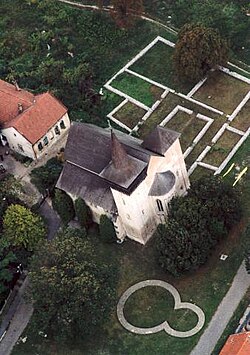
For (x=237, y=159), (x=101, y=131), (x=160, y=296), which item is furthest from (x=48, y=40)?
(x=160, y=296)

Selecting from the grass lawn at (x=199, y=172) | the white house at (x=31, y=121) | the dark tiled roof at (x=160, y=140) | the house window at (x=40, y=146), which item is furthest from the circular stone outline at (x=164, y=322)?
the white house at (x=31, y=121)

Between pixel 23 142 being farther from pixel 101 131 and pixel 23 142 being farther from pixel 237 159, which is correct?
pixel 237 159

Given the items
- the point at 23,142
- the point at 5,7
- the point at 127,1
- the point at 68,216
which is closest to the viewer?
the point at 68,216

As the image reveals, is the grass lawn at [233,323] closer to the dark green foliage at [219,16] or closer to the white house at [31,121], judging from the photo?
the white house at [31,121]

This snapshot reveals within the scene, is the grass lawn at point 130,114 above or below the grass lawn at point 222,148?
below

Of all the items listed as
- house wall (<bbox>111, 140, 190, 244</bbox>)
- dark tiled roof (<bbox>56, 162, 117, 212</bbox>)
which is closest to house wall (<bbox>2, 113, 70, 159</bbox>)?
dark tiled roof (<bbox>56, 162, 117, 212</bbox>)

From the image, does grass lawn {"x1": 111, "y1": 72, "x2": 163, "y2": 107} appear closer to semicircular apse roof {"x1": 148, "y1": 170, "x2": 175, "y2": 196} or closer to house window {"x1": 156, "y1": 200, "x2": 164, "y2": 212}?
semicircular apse roof {"x1": 148, "y1": 170, "x2": 175, "y2": 196}

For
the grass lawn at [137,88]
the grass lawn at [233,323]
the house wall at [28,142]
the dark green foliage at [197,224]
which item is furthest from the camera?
the grass lawn at [137,88]
